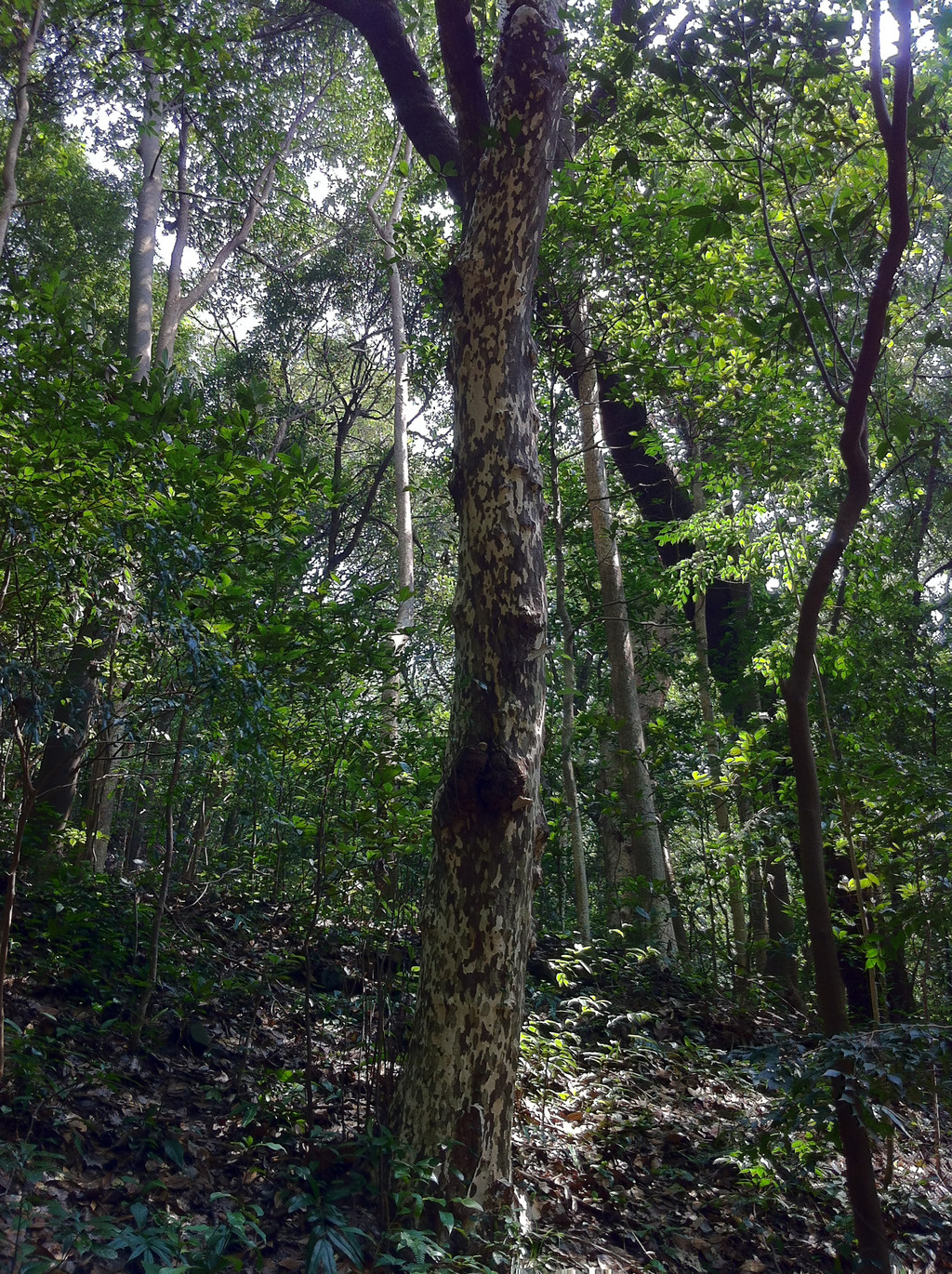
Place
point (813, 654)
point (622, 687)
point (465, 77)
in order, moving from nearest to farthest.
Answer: point (813, 654)
point (465, 77)
point (622, 687)

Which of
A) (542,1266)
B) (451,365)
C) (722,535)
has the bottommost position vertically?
(542,1266)

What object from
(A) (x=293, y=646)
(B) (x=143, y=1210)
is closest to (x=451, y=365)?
(A) (x=293, y=646)

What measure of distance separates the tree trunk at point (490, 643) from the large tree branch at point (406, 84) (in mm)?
498

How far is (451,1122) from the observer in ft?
9.91

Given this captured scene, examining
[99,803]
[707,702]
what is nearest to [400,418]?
[707,702]

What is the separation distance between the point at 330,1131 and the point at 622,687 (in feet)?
14.3

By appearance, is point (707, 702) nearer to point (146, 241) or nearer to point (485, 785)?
point (485, 785)

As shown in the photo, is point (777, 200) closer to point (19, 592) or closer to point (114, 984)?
point (19, 592)

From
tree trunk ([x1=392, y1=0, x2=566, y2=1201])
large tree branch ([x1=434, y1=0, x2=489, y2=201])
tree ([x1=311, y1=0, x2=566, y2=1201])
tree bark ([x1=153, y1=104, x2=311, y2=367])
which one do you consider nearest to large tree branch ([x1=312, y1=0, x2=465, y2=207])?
tree ([x1=311, y1=0, x2=566, y2=1201])

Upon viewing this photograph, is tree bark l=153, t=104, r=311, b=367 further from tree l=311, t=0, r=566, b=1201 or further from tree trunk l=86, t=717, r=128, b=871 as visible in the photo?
tree l=311, t=0, r=566, b=1201

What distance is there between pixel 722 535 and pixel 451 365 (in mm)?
3802

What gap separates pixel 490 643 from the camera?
3.46 m

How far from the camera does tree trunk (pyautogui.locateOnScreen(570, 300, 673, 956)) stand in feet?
20.1

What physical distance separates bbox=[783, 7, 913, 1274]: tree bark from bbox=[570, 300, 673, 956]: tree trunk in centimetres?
324
